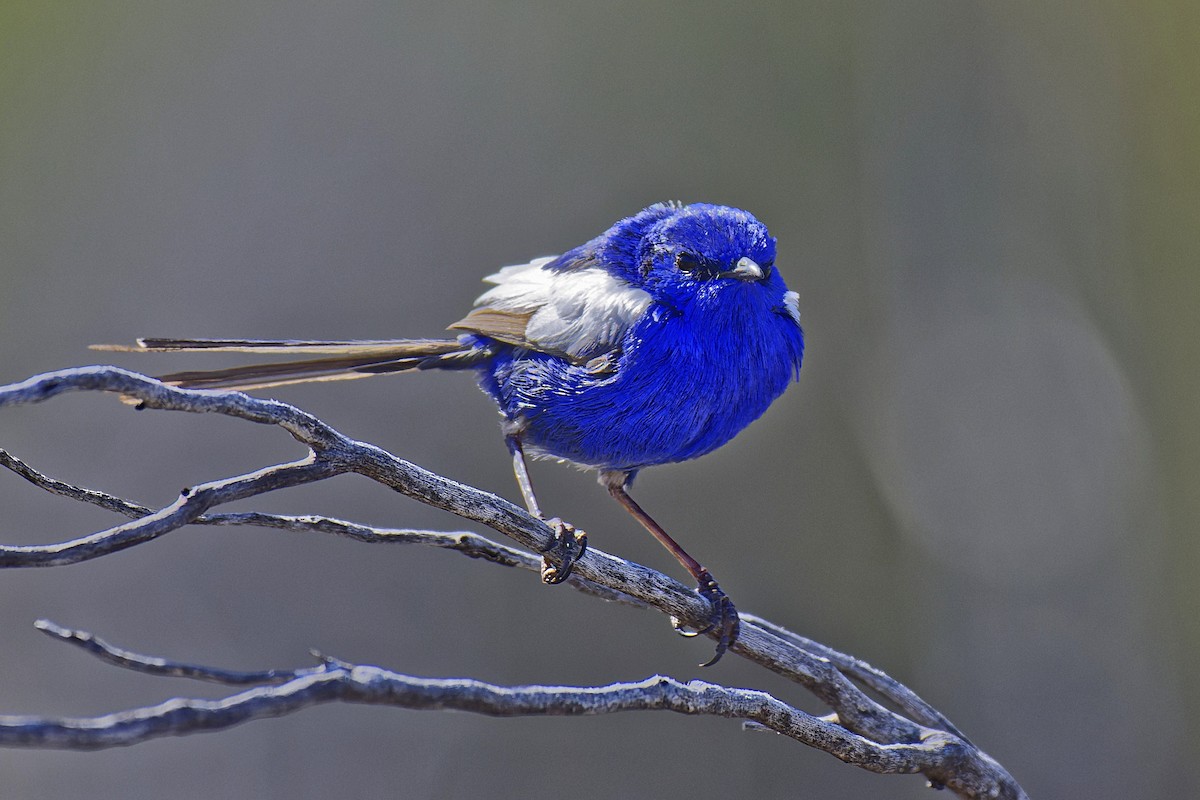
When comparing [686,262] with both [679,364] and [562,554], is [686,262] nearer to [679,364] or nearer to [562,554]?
[679,364]

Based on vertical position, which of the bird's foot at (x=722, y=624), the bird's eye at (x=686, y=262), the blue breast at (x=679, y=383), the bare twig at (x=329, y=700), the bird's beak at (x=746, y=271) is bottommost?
the bare twig at (x=329, y=700)

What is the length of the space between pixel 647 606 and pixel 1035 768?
427cm

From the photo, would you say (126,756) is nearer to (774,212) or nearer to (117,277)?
(117,277)

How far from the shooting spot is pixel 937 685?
6035 millimetres

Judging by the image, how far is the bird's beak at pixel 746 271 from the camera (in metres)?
3.23

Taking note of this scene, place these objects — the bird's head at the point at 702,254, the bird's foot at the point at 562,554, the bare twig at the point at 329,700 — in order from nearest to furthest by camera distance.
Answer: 1. the bare twig at the point at 329,700
2. the bird's foot at the point at 562,554
3. the bird's head at the point at 702,254

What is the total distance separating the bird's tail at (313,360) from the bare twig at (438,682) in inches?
26.6

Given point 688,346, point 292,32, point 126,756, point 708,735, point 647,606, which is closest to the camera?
point 647,606

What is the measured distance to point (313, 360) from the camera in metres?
3.36

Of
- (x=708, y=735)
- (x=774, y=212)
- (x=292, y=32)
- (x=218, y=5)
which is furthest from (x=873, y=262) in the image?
(x=218, y=5)

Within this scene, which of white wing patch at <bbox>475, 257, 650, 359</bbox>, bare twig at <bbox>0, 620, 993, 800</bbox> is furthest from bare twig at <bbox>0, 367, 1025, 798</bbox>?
white wing patch at <bbox>475, 257, 650, 359</bbox>

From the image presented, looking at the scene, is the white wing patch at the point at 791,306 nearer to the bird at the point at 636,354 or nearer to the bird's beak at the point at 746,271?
the bird at the point at 636,354

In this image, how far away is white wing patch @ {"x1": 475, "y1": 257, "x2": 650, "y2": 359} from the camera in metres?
3.32

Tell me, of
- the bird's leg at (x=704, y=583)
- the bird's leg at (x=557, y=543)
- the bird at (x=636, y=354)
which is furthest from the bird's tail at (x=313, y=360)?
the bird's leg at (x=704, y=583)
